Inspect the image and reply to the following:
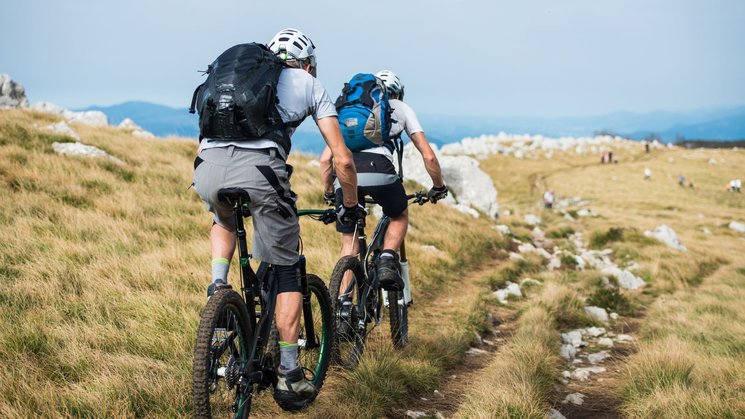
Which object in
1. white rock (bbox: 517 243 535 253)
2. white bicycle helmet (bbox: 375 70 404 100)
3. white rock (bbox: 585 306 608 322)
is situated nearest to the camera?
white bicycle helmet (bbox: 375 70 404 100)

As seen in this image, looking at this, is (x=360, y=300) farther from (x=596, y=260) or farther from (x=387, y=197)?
(x=596, y=260)

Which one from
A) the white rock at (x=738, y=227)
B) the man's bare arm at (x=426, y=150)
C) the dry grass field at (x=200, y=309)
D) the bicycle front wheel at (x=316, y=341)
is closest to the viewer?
the dry grass field at (x=200, y=309)

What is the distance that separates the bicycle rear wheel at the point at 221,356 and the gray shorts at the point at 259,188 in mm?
417

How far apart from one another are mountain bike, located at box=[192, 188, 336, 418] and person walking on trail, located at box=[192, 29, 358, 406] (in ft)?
0.31

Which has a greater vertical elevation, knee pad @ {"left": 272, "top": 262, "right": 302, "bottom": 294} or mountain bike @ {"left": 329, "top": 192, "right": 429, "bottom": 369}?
knee pad @ {"left": 272, "top": 262, "right": 302, "bottom": 294}

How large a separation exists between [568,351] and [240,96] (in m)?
5.95

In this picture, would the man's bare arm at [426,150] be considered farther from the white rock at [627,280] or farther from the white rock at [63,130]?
the white rock at [63,130]

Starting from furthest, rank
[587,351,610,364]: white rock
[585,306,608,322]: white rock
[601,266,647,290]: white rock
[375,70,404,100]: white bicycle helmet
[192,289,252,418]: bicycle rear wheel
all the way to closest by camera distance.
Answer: [601,266,647,290]: white rock < [585,306,608,322]: white rock < [587,351,610,364]: white rock < [375,70,404,100]: white bicycle helmet < [192,289,252,418]: bicycle rear wheel

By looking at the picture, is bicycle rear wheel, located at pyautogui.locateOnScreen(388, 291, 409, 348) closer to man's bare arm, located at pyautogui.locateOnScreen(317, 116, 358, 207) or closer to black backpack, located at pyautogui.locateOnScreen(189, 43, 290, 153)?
man's bare arm, located at pyautogui.locateOnScreen(317, 116, 358, 207)

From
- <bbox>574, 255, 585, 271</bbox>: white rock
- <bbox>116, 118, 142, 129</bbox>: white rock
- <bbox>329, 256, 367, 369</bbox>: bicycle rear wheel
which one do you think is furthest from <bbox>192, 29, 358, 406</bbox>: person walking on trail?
<bbox>116, 118, 142, 129</bbox>: white rock

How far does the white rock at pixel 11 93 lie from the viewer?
92.3 ft

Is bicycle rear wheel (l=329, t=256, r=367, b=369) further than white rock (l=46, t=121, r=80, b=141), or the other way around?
white rock (l=46, t=121, r=80, b=141)

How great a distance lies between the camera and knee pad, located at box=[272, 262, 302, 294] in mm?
3873

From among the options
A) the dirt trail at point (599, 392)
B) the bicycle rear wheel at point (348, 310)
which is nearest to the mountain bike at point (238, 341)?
the bicycle rear wheel at point (348, 310)
